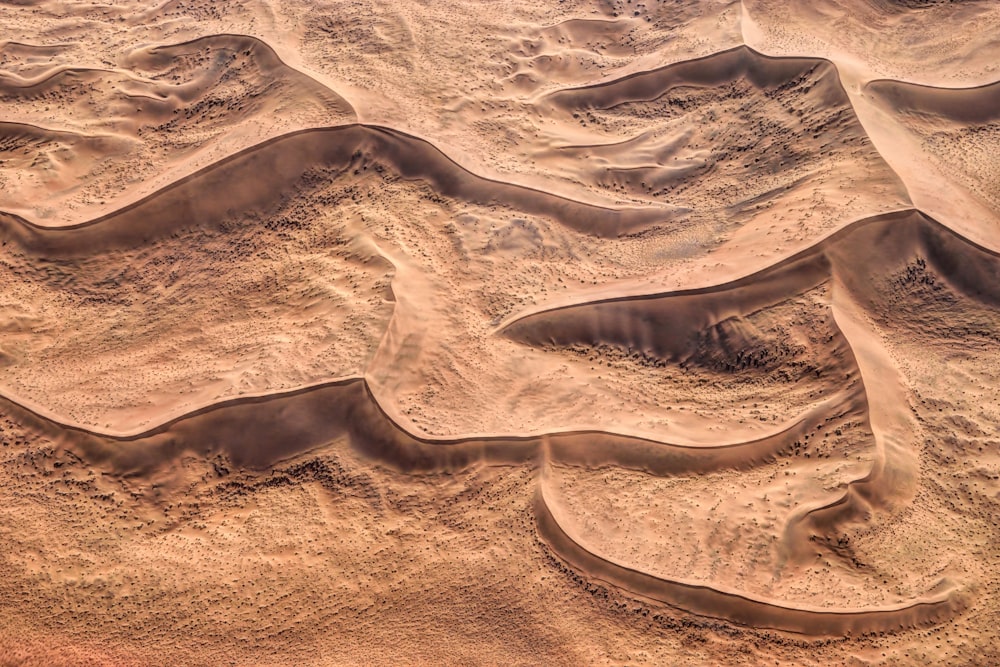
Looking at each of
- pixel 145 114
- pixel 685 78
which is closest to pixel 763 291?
pixel 685 78

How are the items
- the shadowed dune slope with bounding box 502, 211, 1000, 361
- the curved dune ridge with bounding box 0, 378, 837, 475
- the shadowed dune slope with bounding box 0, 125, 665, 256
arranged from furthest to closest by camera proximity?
the shadowed dune slope with bounding box 0, 125, 665, 256, the shadowed dune slope with bounding box 502, 211, 1000, 361, the curved dune ridge with bounding box 0, 378, 837, 475

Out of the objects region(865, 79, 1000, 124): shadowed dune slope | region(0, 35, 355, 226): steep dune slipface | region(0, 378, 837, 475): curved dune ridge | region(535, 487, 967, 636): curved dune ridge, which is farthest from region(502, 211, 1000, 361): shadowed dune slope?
region(0, 35, 355, 226): steep dune slipface

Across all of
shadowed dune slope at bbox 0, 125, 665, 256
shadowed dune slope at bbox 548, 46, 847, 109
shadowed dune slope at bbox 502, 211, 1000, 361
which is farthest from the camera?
shadowed dune slope at bbox 548, 46, 847, 109

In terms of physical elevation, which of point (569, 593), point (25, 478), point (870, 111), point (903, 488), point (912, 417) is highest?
point (870, 111)

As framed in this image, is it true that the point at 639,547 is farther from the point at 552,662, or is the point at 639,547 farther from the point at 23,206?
the point at 23,206

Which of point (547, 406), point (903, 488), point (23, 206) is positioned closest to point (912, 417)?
point (903, 488)

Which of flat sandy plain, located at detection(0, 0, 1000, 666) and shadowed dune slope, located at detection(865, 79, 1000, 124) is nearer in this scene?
flat sandy plain, located at detection(0, 0, 1000, 666)

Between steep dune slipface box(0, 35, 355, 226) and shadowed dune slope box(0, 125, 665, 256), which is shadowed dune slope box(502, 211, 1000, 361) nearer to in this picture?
shadowed dune slope box(0, 125, 665, 256)

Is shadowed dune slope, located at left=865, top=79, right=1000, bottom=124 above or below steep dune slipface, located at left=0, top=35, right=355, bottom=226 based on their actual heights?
above

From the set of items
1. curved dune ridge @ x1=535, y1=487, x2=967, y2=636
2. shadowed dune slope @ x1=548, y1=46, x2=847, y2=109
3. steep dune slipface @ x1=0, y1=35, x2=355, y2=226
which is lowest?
curved dune ridge @ x1=535, y1=487, x2=967, y2=636
